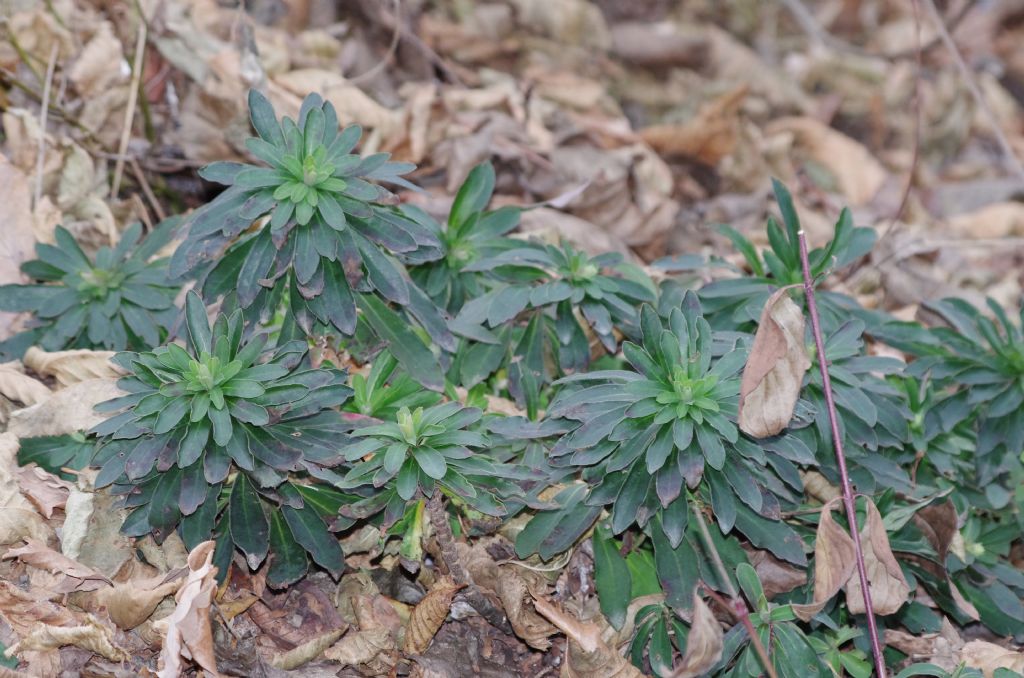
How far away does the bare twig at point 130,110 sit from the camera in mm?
3377

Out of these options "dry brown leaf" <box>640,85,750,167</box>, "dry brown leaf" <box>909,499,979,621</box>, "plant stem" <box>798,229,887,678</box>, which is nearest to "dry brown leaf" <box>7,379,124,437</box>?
"plant stem" <box>798,229,887,678</box>

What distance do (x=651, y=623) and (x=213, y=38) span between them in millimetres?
2829

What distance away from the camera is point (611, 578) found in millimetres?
2367

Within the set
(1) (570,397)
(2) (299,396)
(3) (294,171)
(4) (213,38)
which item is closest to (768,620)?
(1) (570,397)

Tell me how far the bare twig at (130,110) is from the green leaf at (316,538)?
1.64 m

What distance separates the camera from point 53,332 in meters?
2.65

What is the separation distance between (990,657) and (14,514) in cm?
238

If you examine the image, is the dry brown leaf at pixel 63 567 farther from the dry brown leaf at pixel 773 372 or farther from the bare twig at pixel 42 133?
the dry brown leaf at pixel 773 372

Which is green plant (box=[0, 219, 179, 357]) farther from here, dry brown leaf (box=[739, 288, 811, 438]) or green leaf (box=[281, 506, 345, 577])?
dry brown leaf (box=[739, 288, 811, 438])

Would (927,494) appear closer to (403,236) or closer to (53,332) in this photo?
(403,236)

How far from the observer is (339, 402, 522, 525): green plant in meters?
2.10

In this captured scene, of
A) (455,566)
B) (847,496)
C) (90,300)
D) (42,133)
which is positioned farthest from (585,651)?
(42,133)

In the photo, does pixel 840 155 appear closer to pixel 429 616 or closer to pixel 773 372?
pixel 773 372

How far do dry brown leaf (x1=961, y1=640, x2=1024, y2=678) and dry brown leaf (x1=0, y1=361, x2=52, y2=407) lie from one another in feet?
7.97
